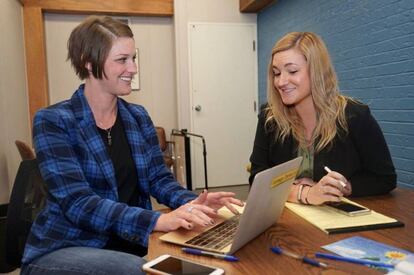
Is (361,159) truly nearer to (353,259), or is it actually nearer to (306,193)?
(306,193)

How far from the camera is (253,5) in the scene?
438cm

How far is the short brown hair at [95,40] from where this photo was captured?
1.28 metres

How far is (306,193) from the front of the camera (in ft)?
3.73

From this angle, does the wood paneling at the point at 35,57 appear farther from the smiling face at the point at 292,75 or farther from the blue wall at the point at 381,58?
the smiling face at the point at 292,75

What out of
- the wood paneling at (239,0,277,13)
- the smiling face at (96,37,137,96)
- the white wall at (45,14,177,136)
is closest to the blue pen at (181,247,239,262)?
the smiling face at (96,37,137,96)

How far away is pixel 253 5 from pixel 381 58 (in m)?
2.21

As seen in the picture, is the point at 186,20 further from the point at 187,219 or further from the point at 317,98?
the point at 187,219

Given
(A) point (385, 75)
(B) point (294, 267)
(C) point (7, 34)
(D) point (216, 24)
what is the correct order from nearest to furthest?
(B) point (294, 267)
(A) point (385, 75)
(C) point (7, 34)
(D) point (216, 24)

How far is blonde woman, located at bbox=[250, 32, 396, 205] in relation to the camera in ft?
4.59

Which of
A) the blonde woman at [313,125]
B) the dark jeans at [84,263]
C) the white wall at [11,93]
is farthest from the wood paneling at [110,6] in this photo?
the dark jeans at [84,263]

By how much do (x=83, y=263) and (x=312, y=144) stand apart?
953 mm

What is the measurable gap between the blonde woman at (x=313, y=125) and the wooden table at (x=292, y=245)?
1.04ft

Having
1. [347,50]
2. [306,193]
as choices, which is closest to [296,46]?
[306,193]

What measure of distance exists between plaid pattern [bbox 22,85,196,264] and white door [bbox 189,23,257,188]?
3.32 metres
